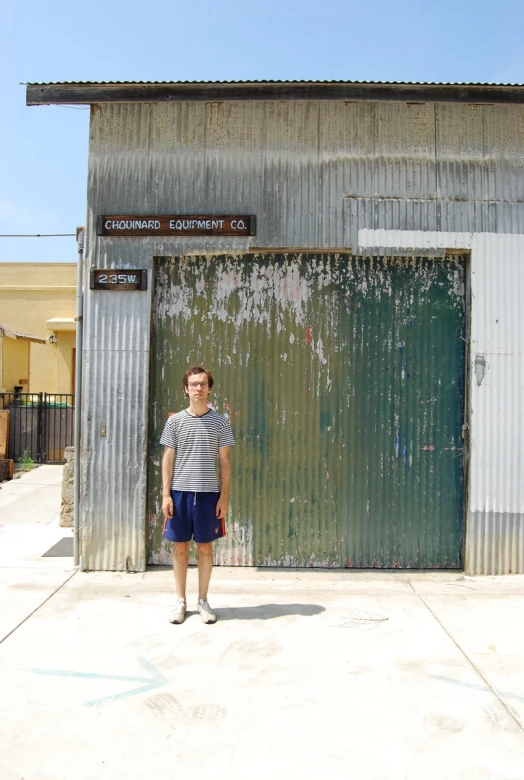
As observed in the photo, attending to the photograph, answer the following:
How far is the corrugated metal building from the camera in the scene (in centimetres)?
599

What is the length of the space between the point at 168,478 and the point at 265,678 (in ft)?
5.43

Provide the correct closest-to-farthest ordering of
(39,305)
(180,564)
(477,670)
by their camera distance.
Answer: (477,670) < (180,564) < (39,305)

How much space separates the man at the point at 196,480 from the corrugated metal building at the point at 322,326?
1088mm

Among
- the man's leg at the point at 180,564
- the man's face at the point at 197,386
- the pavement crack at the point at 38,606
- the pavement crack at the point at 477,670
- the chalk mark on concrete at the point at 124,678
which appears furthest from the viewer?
the man's leg at the point at 180,564

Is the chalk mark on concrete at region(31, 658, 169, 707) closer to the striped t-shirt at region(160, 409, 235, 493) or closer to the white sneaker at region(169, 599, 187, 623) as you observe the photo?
the white sneaker at region(169, 599, 187, 623)

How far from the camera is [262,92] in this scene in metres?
5.80

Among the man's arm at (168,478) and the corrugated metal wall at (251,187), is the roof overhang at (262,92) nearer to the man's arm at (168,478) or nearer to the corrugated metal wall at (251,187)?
the corrugated metal wall at (251,187)

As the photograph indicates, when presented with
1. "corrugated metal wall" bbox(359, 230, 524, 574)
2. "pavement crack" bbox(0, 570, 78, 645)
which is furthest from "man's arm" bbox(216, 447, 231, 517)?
"corrugated metal wall" bbox(359, 230, 524, 574)

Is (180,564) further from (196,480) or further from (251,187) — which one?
(251,187)

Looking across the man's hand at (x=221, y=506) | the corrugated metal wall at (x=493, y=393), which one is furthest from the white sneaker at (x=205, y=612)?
the corrugated metal wall at (x=493, y=393)

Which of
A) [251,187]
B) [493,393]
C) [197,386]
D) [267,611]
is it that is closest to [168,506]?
[197,386]

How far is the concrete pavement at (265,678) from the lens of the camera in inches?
124

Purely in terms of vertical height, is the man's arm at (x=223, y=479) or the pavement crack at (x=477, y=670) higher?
the man's arm at (x=223, y=479)

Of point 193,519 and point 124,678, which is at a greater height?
point 193,519
